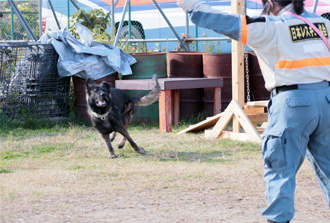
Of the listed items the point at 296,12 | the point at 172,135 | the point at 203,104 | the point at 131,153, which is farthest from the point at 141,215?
the point at 203,104

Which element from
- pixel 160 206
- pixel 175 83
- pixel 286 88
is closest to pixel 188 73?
pixel 175 83

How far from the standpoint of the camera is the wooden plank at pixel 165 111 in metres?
7.81

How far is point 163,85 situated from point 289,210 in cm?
519

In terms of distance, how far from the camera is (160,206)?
388 centimetres

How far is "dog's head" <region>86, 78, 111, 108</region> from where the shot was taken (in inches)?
235

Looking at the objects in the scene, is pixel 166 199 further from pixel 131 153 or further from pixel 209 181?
pixel 131 153

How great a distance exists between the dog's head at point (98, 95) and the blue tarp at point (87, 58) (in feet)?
8.71

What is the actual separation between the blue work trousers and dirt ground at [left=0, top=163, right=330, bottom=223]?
34.1 inches

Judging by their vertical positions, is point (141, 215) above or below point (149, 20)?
below

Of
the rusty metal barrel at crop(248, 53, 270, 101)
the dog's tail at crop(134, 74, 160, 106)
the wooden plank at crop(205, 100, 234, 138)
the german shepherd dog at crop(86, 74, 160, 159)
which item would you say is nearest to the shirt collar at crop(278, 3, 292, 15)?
the german shepherd dog at crop(86, 74, 160, 159)

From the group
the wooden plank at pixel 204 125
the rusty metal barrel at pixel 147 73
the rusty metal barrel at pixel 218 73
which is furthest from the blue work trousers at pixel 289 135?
the rusty metal barrel at pixel 147 73

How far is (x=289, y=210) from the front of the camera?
269 centimetres

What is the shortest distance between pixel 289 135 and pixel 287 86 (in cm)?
32

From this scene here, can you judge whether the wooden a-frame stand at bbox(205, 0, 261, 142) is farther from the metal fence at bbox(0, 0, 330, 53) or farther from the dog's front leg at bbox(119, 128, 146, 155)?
the metal fence at bbox(0, 0, 330, 53)
